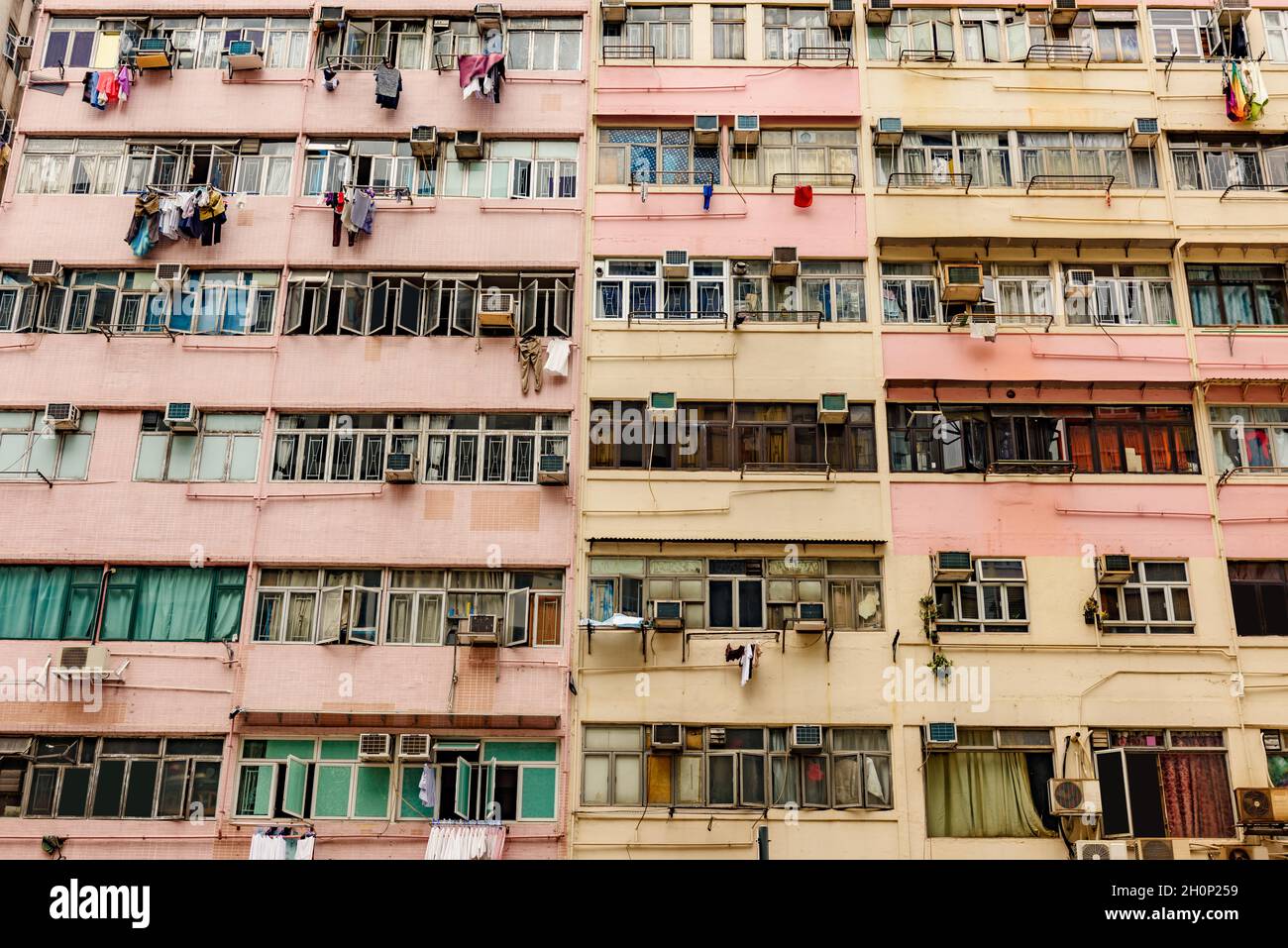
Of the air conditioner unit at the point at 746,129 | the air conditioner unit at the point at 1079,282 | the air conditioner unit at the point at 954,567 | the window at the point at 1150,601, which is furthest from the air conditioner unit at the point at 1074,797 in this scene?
the air conditioner unit at the point at 746,129

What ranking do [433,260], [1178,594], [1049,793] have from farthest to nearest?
[433,260] → [1178,594] → [1049,793]

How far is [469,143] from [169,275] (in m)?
5.52

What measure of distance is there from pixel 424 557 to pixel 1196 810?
12070mm

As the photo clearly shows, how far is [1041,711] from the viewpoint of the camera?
17016 millimetres

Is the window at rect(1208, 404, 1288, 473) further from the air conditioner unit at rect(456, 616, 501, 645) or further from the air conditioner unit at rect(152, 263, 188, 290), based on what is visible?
the air conditioner unit at rect(152, 263, 188, 290)

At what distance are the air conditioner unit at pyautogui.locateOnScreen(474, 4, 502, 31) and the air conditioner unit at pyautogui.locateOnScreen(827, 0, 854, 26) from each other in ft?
19.5

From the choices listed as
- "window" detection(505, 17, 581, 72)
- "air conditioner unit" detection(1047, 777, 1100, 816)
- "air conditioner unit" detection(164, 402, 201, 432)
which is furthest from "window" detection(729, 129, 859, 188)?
"air conditioner unit" detection(1047, 777, 1100, 816)

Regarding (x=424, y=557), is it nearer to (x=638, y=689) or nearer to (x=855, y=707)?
(x=638, y=689)

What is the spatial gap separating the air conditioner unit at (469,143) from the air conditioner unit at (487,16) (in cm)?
219

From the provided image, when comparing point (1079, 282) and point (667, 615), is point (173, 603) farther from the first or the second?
point (1079, 282)

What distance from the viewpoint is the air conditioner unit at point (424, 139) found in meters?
19.7

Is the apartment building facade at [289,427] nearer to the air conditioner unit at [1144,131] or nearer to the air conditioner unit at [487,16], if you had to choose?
the air conditioner unit at [487,16]

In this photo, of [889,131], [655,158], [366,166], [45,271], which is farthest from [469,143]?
[45,271]

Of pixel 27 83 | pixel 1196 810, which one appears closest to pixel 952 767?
pixel 1196 810
